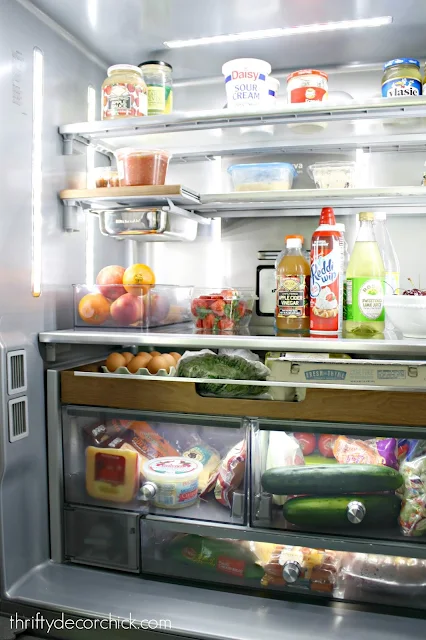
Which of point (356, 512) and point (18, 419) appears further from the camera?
point (18, 419)

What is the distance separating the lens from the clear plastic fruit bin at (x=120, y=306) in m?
1.53

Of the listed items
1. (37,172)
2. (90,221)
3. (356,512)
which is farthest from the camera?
(90,221)

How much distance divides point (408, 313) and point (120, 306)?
74 cm

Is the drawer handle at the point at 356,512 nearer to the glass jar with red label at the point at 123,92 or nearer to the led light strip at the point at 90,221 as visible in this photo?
the led light strip at the point at 90,221

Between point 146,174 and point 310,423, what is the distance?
78 centimetres

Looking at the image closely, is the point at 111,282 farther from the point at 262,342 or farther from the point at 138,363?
the point at 262,342

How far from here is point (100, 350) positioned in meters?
1.76

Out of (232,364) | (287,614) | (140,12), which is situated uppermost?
(140,12)

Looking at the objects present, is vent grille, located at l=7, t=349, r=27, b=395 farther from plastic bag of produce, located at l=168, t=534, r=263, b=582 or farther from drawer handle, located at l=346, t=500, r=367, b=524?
drawer handle, located at l=346, t=500, r=367, b=524

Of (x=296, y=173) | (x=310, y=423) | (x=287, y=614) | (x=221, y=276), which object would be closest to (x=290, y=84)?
(x=296, y=173)

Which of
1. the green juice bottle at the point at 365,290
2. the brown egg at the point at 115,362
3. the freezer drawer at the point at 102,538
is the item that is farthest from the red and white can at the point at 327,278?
the freezer drawer at the point at 102,538

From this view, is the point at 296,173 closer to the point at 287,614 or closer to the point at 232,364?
the point at 232,364

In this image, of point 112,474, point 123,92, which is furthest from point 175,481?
point 123,92

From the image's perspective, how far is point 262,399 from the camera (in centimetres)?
134
